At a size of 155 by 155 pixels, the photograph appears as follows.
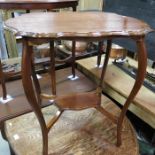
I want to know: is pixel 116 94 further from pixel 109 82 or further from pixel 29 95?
pixel 29 95

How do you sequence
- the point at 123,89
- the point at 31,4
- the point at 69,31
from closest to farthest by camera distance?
the point at 69,31
the point at 31,4
the point at 123,89

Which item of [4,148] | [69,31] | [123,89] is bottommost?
[4,148]

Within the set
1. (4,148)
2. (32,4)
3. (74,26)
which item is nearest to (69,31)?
(74,26)

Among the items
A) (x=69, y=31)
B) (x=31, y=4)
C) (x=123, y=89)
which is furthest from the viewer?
(x=123, y=89)

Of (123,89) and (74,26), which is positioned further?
(123,89)

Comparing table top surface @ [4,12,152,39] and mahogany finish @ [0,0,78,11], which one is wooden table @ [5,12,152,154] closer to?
table top surface @ [4,12,152,39]

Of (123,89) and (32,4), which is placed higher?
(32,4)

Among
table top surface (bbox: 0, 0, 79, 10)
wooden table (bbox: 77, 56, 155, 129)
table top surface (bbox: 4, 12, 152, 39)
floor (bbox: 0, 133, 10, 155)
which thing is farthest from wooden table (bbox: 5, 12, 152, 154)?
floor (bbox: 0, 133, 10, 155)

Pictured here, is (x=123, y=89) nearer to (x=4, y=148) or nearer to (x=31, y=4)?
(x=31, y=4)

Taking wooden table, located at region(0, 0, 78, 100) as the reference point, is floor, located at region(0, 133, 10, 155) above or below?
below

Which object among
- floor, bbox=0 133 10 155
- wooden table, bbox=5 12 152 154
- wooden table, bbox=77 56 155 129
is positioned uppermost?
wooden table, bbox=5 12 152 154

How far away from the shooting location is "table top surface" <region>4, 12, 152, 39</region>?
66 centimetres

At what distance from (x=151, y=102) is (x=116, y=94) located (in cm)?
28

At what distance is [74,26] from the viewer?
733 millimetres
